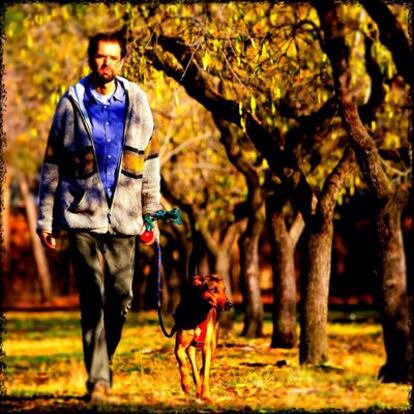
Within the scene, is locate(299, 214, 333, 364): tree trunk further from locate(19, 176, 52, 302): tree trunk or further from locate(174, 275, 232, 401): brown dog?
locate(19, 176, 52, 302): tree trunk

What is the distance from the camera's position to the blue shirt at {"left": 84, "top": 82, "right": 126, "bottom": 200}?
302 inches

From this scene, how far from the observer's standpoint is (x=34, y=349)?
2500cm

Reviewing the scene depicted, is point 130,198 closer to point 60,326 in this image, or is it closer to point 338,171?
point 338,171

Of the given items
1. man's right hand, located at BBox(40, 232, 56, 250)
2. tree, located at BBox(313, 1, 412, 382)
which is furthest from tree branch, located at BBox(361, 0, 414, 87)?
man's right hand, located at BBox(40, 232, 56, 250)

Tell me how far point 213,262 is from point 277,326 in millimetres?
7379

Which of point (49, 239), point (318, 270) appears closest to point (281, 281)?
point (318, 270)

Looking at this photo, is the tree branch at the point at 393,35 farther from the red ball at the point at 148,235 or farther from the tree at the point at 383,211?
the red ball at the point at 148,235

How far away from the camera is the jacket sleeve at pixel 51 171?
7.68 m

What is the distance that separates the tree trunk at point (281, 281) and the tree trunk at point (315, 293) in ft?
12.1

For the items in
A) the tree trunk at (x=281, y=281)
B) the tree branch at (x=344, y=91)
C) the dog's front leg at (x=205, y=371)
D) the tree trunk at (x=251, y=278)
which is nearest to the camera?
the dog's front leg at (x=205, y=371)

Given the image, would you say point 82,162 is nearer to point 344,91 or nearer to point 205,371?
point 205,371

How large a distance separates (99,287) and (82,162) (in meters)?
0.97

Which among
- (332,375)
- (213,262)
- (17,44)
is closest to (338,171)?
(332,375)

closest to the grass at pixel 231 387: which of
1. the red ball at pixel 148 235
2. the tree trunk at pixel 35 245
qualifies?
the red ball at pixel 148 235
